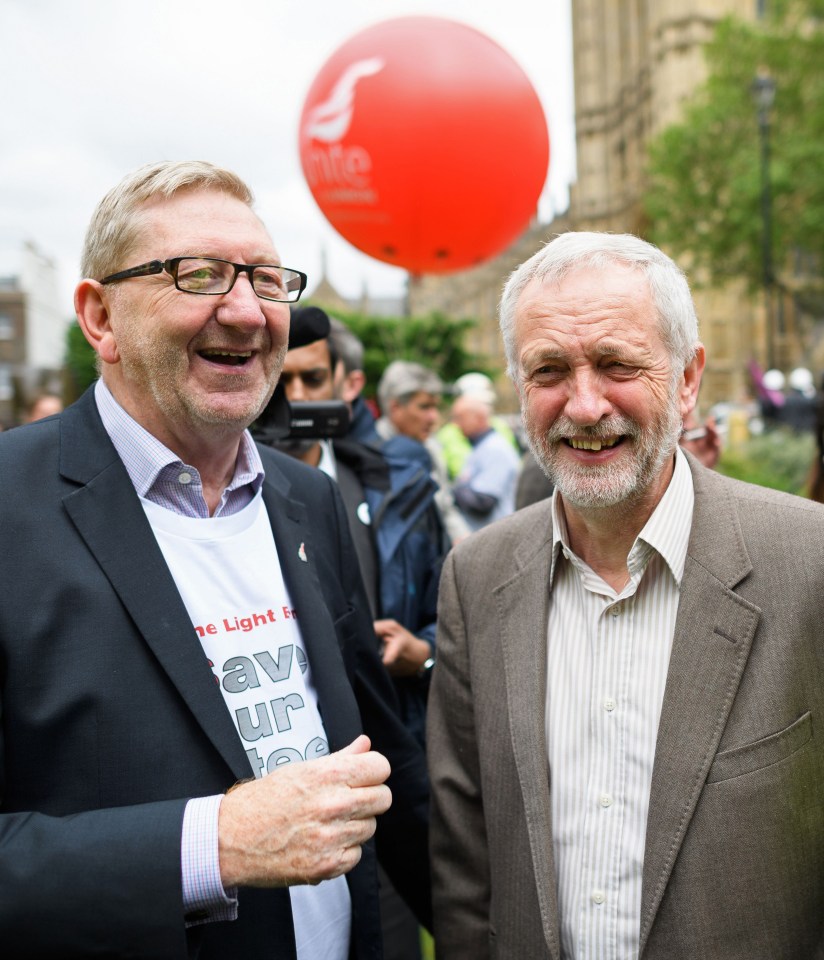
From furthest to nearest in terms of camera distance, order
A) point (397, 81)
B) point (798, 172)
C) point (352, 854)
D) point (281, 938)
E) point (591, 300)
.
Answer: point (798, 172) → point (397, 81) → point (591, 300) → point (281, 938) → point (352, 854)

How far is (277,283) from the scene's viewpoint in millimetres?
1985

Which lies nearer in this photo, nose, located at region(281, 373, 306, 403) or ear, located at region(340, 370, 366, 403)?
nose, located at region(281, 373, 306, 403)

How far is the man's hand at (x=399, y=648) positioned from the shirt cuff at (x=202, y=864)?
1.40 m

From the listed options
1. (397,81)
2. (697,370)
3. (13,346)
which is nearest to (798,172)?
(397,81)

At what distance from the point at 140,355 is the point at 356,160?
390 centimetres

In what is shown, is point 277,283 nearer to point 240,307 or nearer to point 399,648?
point 240,307

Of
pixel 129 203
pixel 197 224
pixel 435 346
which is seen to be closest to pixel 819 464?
pixel 197 224

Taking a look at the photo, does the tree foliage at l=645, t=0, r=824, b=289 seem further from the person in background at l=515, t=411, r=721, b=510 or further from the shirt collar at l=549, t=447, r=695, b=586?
the shirt collar at l=549, t=447, r=695, b=586

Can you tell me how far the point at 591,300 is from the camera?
1867mm

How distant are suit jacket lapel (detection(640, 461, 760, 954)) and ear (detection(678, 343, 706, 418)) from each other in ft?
1.03

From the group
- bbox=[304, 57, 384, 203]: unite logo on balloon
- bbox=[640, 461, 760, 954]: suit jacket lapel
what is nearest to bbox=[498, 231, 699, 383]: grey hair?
bbox=[640, 461, 760, 954]: suit jacket lapel

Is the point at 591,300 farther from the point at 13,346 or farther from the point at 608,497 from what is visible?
the point at 13,346

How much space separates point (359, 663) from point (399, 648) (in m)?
0.62

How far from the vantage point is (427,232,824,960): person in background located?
5.52 ft
